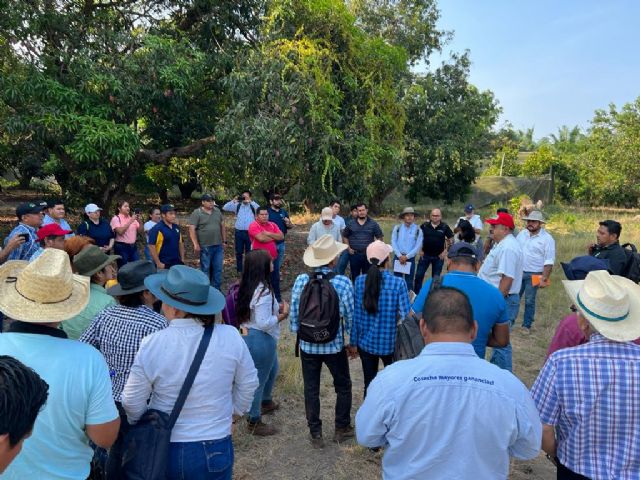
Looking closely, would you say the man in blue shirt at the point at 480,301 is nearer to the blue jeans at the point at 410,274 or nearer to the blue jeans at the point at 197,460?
the blue jeans at the point at 197,460

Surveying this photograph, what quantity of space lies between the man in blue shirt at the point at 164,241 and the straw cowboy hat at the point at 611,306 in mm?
5845

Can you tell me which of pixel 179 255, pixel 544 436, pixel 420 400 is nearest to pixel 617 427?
pixel 544 436

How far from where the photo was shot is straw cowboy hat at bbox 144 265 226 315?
2.34m

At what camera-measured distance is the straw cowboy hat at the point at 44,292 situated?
6.43ft

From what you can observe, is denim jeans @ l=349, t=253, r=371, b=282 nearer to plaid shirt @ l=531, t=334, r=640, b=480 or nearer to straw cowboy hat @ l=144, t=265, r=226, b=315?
straw cowboy hat @ l=144, t=265, r=226, b=315

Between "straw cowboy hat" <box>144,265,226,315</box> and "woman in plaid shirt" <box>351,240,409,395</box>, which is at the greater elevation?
"straw cowboy hat" <box>144,265,226,315</box>

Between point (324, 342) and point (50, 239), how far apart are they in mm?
3354

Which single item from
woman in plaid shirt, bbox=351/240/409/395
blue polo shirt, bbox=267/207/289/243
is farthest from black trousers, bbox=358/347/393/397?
blue polo shirt, bbox=267/207/289/243

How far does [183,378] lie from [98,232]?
571 cm

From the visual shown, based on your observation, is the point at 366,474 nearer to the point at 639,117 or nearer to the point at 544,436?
the point at 544,436

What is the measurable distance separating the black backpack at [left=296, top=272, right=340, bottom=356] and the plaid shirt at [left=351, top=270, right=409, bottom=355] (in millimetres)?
335

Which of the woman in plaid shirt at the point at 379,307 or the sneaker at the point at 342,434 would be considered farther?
the sneaker at the point at 342,434

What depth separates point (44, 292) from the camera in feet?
6.63

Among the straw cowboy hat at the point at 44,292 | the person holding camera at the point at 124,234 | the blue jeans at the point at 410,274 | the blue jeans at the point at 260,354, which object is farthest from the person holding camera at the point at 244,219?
the straw cowboy hat at the point at 44,292
